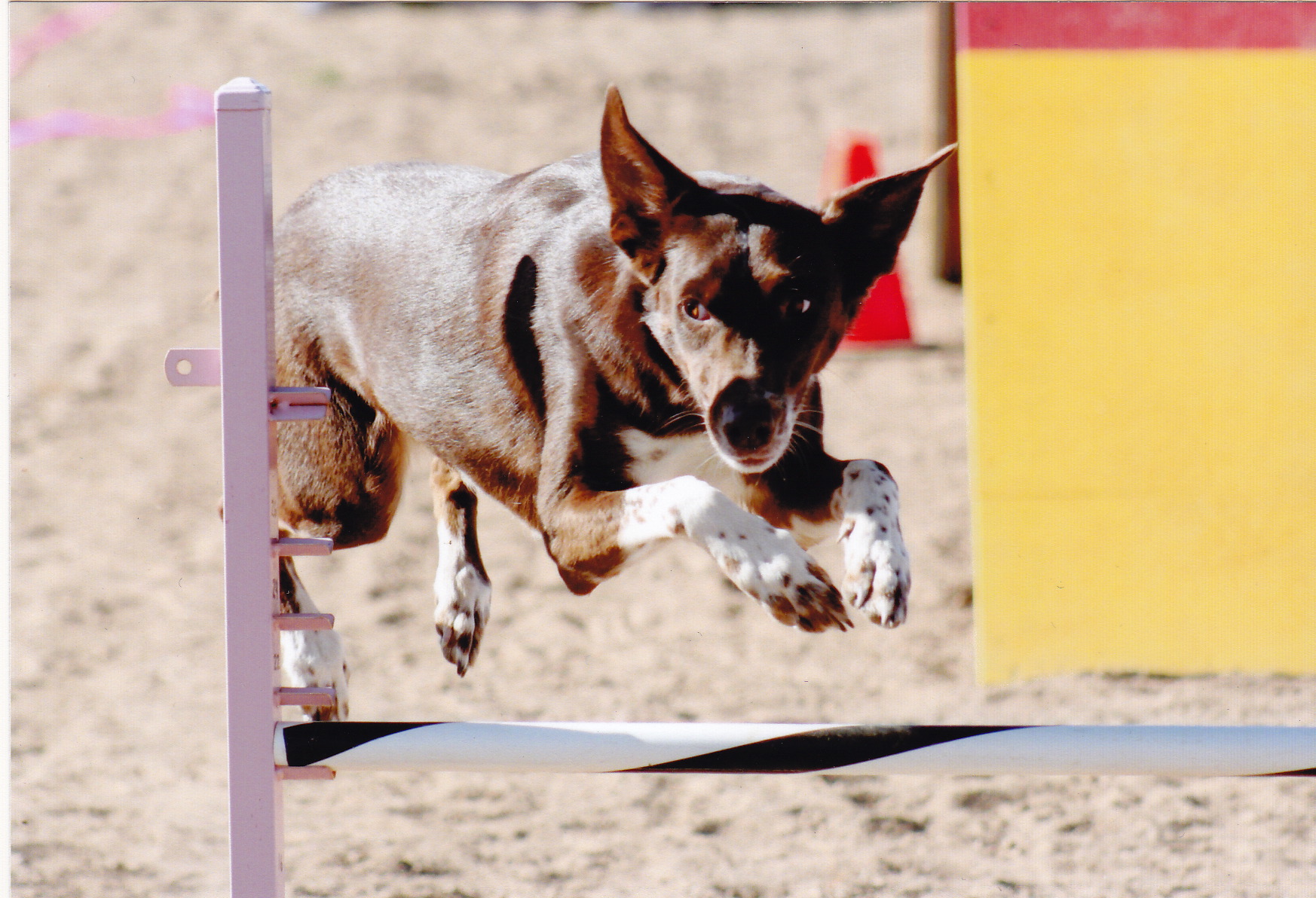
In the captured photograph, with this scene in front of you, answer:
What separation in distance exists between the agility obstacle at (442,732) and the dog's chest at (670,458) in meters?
0.51

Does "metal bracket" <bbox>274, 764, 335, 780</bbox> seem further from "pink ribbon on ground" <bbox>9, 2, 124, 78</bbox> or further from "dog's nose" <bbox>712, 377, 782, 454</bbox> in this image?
"pink ribbon on ground" <bbox>9, 2, 124, 78</bbox>

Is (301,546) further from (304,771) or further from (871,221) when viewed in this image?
(871,221)

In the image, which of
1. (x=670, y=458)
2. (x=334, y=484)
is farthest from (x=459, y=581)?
(x=670, y=458)

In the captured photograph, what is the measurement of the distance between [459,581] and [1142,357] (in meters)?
2.19

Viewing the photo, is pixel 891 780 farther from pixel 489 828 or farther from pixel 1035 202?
pixel 1035 202

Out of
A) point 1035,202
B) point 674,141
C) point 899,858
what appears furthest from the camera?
point 674,141

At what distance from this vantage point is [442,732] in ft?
6.89

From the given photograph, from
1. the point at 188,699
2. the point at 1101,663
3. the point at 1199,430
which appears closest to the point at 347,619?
the point at 188,699

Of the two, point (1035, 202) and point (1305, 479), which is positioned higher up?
point (1035, 202)

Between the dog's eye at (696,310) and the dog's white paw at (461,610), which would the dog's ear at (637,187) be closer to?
the dog's eye at (696,310)

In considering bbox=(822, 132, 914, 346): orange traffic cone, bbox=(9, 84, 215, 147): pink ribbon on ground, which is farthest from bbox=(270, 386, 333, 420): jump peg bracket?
bbox=(9, 84, 215, 147): pink ribbon on ground

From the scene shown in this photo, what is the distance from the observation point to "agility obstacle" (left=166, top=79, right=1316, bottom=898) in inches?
81.8

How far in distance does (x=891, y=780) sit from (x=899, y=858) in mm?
372

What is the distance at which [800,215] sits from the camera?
223cm
